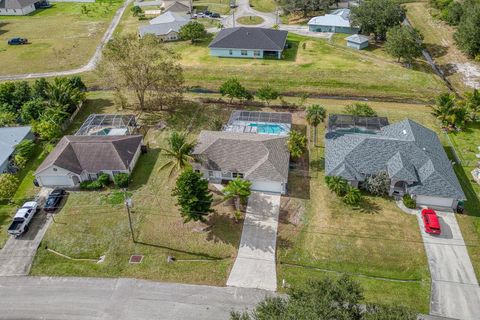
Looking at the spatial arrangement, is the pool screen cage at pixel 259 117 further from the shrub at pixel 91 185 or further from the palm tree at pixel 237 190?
Result: the shrub at pixel 91 185

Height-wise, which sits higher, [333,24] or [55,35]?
[333,24]

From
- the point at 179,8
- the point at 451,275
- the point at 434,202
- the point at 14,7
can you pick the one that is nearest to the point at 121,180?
the point at 434,202

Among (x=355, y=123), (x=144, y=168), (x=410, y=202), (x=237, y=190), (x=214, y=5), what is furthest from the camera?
(x=214, y=5)

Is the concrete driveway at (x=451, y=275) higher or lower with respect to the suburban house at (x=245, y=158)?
lower

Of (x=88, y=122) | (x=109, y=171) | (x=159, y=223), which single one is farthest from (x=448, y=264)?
(x=88, y=122)

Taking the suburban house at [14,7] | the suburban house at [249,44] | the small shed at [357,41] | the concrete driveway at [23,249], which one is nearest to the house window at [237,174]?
the concrete driveway at [23,249]

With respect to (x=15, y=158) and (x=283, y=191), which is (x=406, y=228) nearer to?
(x=283, y=191)

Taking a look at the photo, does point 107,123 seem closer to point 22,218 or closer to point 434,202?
point 22,218
